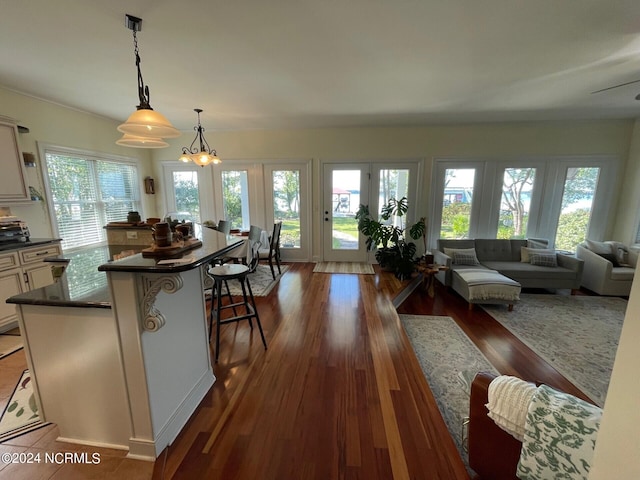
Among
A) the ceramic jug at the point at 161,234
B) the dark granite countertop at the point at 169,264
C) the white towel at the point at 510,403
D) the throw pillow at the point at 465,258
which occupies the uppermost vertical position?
the ceramic jug at the point at 161,234

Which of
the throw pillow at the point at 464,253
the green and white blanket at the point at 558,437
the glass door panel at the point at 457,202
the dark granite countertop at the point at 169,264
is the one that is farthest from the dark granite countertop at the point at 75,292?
the glass door panel at the point at 457,202

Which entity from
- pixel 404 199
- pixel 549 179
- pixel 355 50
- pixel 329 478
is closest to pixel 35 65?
pixel 355 50

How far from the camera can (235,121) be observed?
4.50m

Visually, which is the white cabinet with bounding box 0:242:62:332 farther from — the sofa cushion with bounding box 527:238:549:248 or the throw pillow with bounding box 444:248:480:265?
the sofa cushion with bounding box 527:238:549:248

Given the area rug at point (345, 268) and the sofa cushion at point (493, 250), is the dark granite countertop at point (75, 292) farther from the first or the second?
the sofa cushion at point (493, 250)

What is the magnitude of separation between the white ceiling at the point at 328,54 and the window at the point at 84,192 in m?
0.84

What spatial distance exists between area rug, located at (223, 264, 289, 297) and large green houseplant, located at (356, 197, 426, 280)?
1762 mm

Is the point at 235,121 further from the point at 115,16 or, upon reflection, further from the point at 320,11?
the point at 320,11

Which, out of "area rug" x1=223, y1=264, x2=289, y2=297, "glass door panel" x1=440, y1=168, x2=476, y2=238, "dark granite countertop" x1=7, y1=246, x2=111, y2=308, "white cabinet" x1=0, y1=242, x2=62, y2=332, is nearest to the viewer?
"dark granite countertop" x1=7, y1=246, x2=111, y2=308

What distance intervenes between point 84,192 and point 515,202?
745 centimetres

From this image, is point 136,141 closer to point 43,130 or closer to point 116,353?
point 116,353

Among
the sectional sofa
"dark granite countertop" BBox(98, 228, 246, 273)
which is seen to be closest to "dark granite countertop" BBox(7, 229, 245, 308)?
"dark granite countertop" BBox(98, 228, 246, 273)

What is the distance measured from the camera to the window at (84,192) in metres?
3.67

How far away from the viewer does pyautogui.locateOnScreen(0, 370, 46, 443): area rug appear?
5.29 ft
